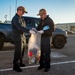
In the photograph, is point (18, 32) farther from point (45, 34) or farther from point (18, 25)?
point (45, 34)

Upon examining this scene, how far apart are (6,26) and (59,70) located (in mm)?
5050

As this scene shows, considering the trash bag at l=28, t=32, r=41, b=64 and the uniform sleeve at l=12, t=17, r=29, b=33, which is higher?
the uniform sleeve at l=12, t=17, r=29, b=33

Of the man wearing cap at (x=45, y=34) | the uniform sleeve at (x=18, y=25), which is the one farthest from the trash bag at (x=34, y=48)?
the uniform sleeve at (x=18, y=25)

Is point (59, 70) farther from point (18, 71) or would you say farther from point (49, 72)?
point (18, 71)

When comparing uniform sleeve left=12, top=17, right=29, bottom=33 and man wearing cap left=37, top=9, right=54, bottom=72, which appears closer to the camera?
uniform sleeve left=12, top=17, right=29, bottom=33

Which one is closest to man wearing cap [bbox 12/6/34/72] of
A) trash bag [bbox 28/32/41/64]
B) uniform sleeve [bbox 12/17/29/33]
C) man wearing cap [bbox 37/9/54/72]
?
uniform sleeve [bbox 12/17/29/33]

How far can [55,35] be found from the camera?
448 inches

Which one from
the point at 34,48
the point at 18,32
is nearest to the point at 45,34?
the point at 34,48

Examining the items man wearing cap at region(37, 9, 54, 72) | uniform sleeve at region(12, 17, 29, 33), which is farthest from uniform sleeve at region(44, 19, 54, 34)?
uniform sleeve at region(12, 17, 29, 33)

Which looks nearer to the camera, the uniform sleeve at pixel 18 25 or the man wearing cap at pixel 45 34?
the uniform sleeve at pixel 18 25

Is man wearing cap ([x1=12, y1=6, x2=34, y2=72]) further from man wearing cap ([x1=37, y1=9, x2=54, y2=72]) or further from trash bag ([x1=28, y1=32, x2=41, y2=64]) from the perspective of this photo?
man wearing cap ([x1=37, y1=9, x2=54, y2=72])

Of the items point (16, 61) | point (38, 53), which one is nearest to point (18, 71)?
point (16, 61)

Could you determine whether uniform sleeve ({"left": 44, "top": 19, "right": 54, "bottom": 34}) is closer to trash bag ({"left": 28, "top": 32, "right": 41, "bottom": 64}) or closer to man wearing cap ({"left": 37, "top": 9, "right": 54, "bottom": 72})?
man wearing cap ({"left": 37, "top": 9, "right": 54, "bottom": 72})

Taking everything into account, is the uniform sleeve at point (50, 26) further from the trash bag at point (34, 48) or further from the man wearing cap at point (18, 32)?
the man wearing cap at point (18, 32)
